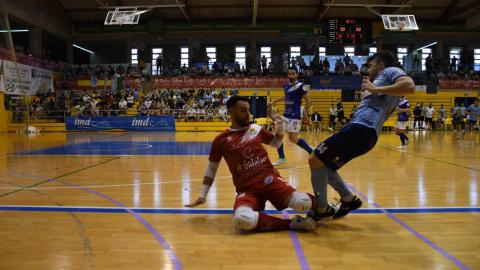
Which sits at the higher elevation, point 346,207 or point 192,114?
point 192,114

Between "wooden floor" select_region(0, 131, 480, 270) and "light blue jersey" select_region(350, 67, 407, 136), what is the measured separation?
0.99m

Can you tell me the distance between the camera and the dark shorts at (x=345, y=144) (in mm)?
3670

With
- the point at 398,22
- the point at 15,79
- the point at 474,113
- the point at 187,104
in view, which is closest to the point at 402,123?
the point at 474,113

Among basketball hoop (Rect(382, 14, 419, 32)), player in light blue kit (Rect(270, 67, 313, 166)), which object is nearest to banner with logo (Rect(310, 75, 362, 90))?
basketball hoop (Rect(382, 14, 419, 32))

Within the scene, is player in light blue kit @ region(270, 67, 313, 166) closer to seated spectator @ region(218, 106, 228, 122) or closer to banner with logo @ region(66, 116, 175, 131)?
seated spectator @ region(218, 106, 228, 122)

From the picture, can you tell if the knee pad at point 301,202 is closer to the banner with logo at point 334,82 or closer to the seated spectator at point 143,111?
the seated spectator at point 143,111

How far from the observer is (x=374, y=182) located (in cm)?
619

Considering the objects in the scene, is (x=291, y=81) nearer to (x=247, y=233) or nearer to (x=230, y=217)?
(x=230, y=217)

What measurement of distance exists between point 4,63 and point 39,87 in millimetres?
4680

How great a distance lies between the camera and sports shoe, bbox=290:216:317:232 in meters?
3.56

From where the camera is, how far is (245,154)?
12.6 ft

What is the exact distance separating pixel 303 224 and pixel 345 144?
2.71 feet

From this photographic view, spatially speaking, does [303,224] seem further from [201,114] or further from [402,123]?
[201,114]

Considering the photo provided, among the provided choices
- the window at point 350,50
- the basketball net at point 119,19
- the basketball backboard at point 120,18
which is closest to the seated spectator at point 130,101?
the basketball backboard at point 120,18
